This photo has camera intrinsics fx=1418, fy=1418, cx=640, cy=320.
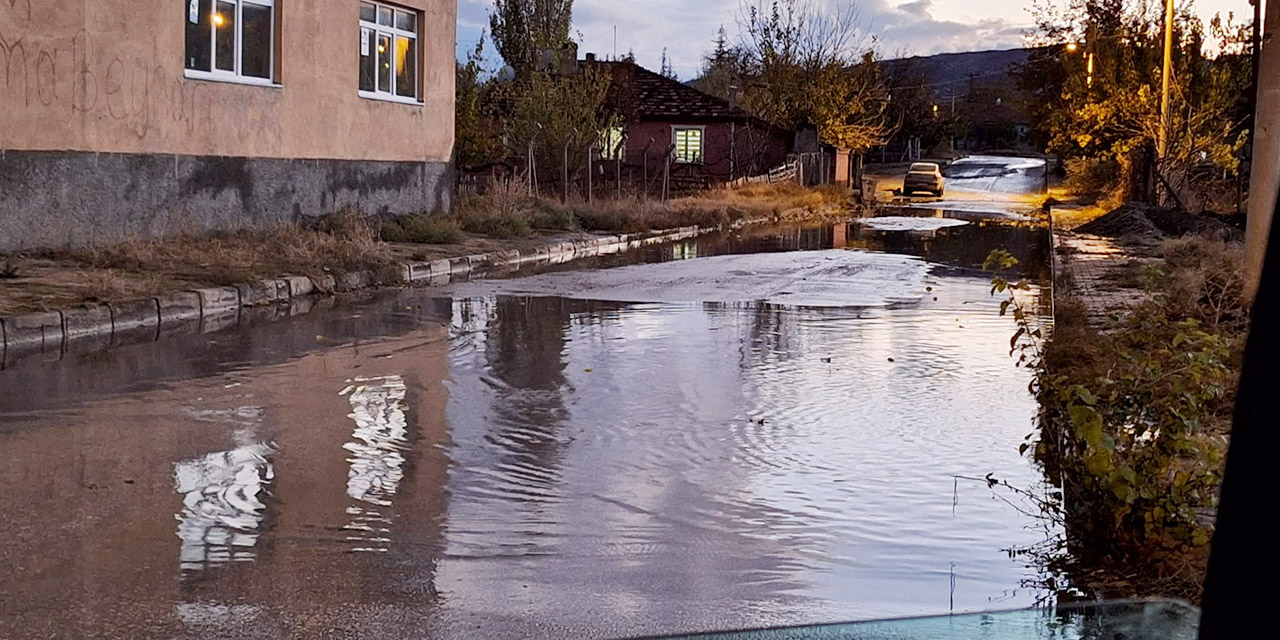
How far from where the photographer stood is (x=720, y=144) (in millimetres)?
56969

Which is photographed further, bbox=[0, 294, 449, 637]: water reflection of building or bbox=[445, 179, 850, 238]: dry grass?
bbox=[445, 179, 850, 238]: dry grass

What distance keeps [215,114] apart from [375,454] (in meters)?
13.4

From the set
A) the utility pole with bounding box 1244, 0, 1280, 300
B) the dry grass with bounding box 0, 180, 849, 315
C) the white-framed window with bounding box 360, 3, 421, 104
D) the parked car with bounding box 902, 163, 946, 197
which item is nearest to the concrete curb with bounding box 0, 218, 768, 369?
the dry grass with bounding box 0, 180, 849, 315

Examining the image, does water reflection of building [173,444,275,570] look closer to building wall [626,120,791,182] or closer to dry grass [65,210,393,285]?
dry grass [65,210,393,285]

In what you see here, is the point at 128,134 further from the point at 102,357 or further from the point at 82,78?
the point at 102,357

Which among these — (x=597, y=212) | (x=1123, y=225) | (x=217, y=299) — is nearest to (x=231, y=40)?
(x=217, y=299)

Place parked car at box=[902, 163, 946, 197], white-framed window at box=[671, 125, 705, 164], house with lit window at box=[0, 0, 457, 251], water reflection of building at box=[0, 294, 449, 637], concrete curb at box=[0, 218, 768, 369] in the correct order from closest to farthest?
water reflection of building at box=[0, 294, 449, 637], concrete curb at box=[0, 218, 768, 369], house with lit window at box=[0, 0, 457, 251], white-framed window at box=[671, 125, 705, 164], parked car at box=[902, 163, 946, 197]

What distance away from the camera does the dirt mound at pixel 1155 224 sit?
81.7 ft

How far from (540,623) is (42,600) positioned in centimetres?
177

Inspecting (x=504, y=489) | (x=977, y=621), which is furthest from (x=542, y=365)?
(x=977, y=621)

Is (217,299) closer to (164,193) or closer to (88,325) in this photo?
(88,325)

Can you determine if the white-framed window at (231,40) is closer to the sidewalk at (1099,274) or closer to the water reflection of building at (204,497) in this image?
the water reflection of building at (204,497)

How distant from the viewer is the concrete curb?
11445mm

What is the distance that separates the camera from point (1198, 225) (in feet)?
84.4
